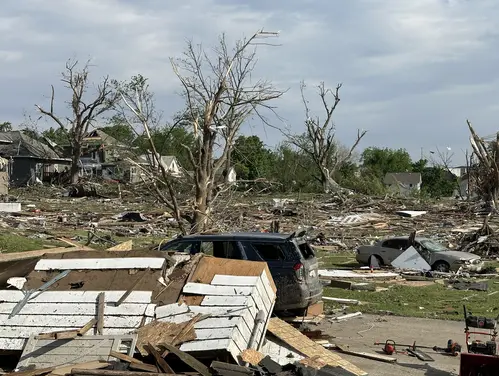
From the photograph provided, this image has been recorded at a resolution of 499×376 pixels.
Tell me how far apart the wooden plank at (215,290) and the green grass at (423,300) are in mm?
7466

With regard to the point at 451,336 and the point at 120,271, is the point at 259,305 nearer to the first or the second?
the point at 120,271

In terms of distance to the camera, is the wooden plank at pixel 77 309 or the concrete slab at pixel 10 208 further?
the concrete slab at pixel 10 208

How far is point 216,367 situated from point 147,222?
99.7ft

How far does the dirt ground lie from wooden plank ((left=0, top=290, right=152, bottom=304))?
373 centimetres

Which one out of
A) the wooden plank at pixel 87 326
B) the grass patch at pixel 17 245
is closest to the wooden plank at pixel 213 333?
the wooden plank at pixel 87 326

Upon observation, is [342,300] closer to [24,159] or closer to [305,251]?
[305,251]

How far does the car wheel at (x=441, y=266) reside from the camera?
80.8ft

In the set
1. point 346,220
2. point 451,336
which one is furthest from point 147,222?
point 451,336

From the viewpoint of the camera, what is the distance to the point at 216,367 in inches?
305

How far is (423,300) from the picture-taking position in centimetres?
1844

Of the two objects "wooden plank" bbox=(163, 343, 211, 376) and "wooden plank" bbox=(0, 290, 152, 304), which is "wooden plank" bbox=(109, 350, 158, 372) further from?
"wooden plank" bbox=(0, 290, 152, 304)

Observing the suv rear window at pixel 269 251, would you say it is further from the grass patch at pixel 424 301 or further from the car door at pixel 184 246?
the grass patch at pixel 424 301

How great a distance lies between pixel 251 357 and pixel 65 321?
2441 mm

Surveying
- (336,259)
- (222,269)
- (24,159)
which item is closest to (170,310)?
(222,269)
